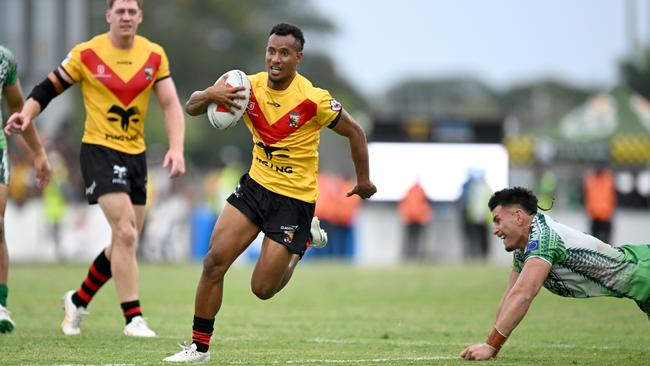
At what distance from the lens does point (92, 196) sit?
10.9 metres

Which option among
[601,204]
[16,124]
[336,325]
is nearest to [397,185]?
[601,204]

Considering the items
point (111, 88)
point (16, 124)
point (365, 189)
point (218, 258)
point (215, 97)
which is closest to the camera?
point (215, 97)

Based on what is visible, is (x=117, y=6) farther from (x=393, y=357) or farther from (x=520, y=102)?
(x=520, y=102)

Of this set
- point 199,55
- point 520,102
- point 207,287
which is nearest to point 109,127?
point 207,287

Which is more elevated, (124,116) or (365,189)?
(124,116)

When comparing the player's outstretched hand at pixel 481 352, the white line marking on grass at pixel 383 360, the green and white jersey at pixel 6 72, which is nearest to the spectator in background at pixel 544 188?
the green and white jersey at pixel 6 72

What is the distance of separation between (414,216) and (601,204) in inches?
185

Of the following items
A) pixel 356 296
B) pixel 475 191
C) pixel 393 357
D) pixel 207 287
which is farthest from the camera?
pixel 475 191

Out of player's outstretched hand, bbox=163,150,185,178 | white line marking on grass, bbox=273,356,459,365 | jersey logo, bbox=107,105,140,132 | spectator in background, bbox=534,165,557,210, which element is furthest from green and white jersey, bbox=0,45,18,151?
spectator in background, bbox=534,165,557,210

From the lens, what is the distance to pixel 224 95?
8578 millimetres

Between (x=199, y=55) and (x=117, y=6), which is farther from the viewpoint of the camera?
(x=199, y=55)

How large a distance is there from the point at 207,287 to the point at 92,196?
8.30 ft

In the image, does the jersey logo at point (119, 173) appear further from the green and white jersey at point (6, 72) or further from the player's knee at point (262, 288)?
the player's knee at point (262, 288)

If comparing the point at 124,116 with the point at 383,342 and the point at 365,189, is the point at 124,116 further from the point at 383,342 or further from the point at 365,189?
the point at 383,342
